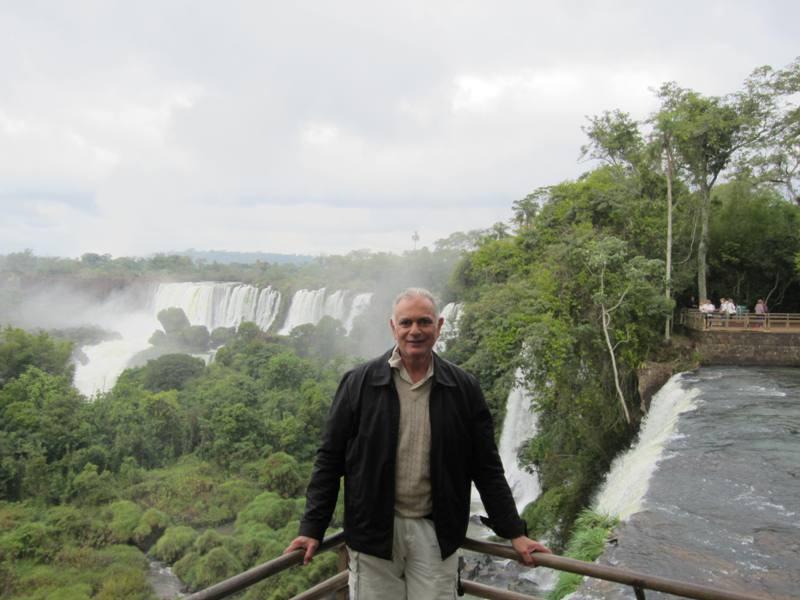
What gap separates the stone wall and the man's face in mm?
12676

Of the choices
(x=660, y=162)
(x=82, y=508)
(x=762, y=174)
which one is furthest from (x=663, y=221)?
(x=82, y=508)

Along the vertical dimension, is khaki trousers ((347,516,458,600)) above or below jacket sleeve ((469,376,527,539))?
below

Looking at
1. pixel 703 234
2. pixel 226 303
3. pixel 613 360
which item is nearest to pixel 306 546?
pixel 613 360

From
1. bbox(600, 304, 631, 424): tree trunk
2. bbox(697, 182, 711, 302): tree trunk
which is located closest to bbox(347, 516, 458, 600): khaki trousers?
bbox(600, 304, 631, 424): tree trunk

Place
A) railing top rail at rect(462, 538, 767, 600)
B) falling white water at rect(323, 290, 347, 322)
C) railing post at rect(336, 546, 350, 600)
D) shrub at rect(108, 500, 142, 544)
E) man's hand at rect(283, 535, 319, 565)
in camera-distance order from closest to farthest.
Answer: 1. railing top rail at rect(462, 538, 767, 600)
2. man's hand at rect(283, 535, 319, 565)
3. railing post at rect(336, 546, 350, 600)
4. shrub at rect(108, 500, 142, 544)
5. falling white water at rect(323, 290, 347, 322)

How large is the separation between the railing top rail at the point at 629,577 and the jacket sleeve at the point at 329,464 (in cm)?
53

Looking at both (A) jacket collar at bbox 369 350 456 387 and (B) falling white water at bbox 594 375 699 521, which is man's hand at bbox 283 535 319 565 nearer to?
(A) jacket collar at bbox 369 350 456 387

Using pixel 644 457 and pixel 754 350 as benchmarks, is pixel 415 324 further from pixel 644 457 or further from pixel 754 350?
pixel 754 350

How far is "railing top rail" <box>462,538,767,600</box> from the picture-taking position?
161 centimetres

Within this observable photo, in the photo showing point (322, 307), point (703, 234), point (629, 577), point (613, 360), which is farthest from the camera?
point (322, 307)

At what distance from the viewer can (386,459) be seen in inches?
73.5

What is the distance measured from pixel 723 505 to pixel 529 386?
706 cm

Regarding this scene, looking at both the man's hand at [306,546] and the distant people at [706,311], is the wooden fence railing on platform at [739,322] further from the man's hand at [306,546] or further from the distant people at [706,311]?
the man's hand at [306,546]

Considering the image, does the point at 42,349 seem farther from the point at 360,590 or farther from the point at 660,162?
the point at 360,590
